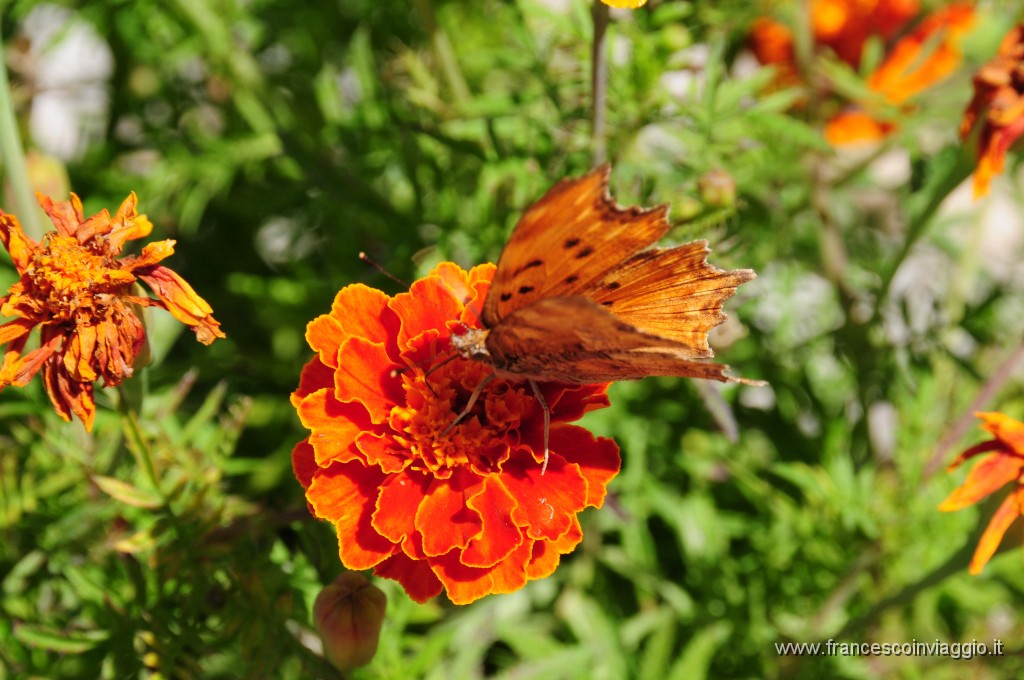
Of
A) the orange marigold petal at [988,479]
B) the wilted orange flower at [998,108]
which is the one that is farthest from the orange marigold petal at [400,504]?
the wilted orange flower at [998,108]

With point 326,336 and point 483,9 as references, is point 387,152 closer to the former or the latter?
point 483,9

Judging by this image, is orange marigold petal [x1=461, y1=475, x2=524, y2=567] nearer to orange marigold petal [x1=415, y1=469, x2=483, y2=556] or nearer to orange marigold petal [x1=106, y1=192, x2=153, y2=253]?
orange marigold petal [x1=415, y1=469, x2=483, y2=556]

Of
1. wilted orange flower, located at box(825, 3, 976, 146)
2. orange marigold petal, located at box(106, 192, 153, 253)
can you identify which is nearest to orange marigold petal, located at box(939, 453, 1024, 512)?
orange marigold petal, located at box(106, 192, 153, 253)

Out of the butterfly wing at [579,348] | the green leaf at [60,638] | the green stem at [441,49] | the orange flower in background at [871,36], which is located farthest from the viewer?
the orange flower in background at [871,36]

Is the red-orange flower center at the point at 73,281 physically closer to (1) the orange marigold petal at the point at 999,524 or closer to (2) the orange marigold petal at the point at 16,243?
(2) the orange marigold petal at the point at 16,243

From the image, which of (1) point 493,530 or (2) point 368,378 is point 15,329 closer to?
(2) point 368,378

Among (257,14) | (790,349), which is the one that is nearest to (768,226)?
(790,349)
